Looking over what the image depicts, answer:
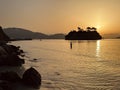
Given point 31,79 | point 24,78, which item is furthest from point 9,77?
point 31,79

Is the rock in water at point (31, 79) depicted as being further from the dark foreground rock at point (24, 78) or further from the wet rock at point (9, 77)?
the wet rock at point (9, 77)

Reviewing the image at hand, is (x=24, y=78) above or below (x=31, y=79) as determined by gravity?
above

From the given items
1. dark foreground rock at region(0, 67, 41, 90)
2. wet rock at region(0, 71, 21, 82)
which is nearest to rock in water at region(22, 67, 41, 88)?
dark foreground rock at region(0, 67, 41, 90)

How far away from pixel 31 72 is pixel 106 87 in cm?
707

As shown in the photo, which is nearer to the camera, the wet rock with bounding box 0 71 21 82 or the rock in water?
the wet rock with bounding box 0 71 21 82

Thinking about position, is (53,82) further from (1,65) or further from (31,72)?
(1,65)

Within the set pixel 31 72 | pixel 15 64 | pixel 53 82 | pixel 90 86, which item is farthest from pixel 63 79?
pixel 15 64

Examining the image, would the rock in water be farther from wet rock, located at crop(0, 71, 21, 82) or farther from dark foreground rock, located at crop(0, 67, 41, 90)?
wet rock, located at crop(0, 71, 21, 82)

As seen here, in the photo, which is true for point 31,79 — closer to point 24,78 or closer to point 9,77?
point 24,78

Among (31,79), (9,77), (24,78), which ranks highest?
(9,77)

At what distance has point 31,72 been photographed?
2025cm

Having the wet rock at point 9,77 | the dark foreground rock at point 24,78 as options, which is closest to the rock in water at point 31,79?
the dark foreground rock at point 24,78

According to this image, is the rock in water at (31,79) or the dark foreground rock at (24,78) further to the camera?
the rock in water at (31,79)

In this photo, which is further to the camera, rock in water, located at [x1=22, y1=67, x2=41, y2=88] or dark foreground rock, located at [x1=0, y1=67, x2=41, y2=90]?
rock in water, located at [x1=22, y1=67, x2=41, y2=88]
